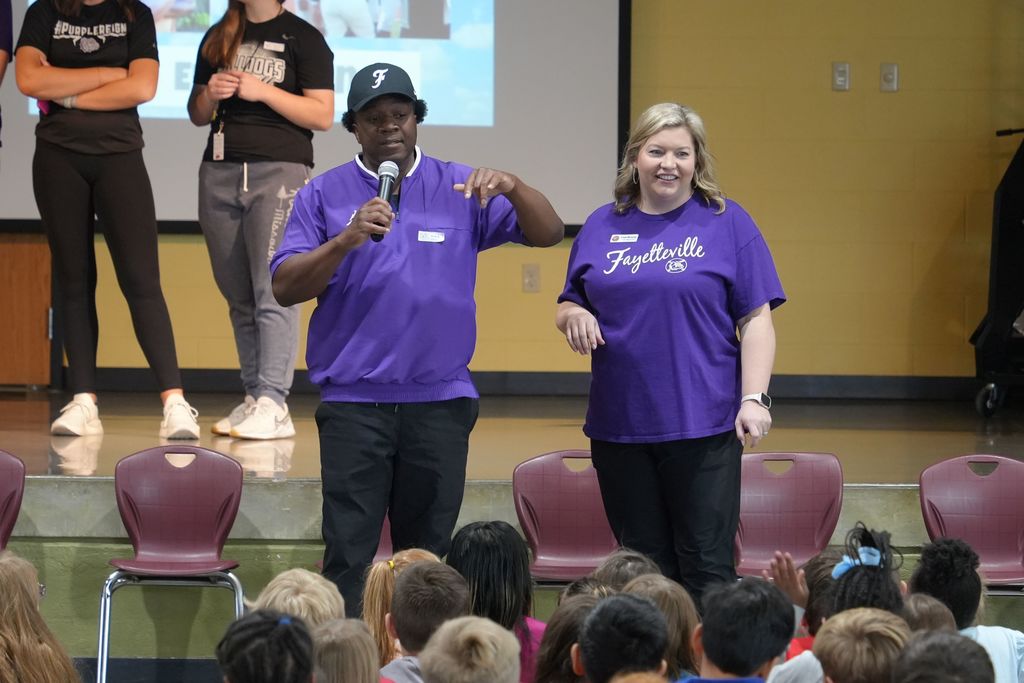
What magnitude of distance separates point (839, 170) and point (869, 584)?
488cm

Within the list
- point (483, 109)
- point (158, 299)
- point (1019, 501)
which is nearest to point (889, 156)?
point (483, 109)

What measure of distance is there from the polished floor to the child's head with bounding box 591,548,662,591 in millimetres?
1376

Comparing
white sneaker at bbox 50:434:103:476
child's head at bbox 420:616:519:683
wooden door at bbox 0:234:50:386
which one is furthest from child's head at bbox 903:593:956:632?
wooden door at bbox 0:234:50:386

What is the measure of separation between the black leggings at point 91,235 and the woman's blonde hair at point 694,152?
200cm

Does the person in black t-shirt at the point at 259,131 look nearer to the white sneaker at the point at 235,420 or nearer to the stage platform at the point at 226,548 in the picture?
the white sneaker at the point at 235,420

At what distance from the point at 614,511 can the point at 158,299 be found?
2108 mm

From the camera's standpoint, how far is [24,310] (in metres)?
6.98

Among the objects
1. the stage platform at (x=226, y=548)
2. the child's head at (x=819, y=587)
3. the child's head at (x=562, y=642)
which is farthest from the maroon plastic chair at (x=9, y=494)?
the child's head at (x=819, y=587)

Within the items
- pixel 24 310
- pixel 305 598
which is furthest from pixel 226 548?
pixel 24 310

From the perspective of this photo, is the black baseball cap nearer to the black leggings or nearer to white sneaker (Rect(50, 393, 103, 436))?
the black leggings

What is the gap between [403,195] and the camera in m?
2.95

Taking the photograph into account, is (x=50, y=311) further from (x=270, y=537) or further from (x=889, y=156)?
(x=889, y=156)

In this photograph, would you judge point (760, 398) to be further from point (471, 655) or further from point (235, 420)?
point (235, 420)

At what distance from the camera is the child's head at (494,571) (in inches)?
101
